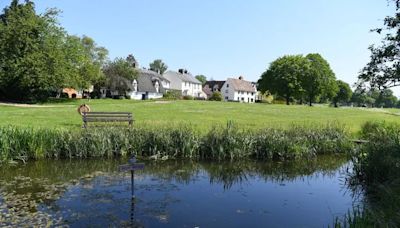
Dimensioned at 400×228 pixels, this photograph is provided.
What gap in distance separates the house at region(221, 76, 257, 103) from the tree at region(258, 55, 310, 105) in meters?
34.8

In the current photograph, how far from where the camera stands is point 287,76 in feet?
247

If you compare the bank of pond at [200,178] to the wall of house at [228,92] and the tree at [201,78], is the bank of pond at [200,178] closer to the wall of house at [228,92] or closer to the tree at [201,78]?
the wall of house at [228,92]

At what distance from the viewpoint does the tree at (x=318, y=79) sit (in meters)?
75.9

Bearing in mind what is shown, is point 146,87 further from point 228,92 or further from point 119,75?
point 228,92

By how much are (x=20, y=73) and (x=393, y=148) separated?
4560 centimetres

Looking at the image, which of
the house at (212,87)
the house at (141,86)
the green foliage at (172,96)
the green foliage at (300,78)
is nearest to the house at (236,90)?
the house at (212,87)

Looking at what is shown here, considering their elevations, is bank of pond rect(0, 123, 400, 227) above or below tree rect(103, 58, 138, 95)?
below

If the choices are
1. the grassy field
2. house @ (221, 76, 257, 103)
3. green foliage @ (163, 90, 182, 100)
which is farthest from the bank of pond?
house @ (221, 76, 257, 103)

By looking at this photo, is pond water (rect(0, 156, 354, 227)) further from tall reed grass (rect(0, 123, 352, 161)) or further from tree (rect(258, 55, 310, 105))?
tree (rect(258, 55, 310, 105))

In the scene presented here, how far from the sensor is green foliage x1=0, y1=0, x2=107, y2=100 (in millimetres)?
48312

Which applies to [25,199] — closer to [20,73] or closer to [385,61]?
[385,61]

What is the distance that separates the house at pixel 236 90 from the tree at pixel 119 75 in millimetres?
45150

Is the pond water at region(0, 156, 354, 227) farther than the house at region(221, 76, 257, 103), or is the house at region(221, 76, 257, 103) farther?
the house at region(221, 76, 257, 103)

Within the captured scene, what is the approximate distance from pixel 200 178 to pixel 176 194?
2.29 meters
